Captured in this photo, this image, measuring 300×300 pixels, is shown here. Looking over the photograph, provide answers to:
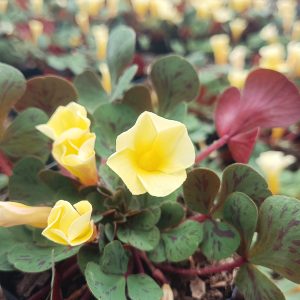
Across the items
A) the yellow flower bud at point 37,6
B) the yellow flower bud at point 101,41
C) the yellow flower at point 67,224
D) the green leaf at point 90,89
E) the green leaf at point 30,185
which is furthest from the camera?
the yellow flower bud at point 37,6

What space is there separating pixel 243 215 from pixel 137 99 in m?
0.20

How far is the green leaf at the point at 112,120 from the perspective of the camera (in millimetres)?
503

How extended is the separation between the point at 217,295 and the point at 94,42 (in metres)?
0.95

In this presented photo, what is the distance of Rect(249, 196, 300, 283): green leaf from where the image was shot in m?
0.39

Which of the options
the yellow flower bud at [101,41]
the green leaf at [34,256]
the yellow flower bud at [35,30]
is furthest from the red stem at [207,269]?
the yellow flower bud at [35,30]

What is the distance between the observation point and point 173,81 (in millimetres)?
549

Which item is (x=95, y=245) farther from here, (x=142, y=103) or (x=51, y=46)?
(x=51, y=46)

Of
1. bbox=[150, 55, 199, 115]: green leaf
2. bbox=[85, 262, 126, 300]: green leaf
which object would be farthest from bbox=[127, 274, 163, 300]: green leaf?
bbox=[150, 55, 199, 115]: green leaf

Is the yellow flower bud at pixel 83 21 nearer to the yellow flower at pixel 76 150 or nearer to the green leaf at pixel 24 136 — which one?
the green leaf at pixel 24 136

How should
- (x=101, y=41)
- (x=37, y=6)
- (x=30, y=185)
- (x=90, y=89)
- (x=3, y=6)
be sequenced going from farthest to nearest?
(x=37, y=6) → (x=3, y=6) → (x=101, y=41) → (x=90, y=89) → (x=30, y=185)

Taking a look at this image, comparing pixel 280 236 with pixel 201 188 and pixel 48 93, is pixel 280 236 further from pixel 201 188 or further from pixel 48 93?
pixel 48 93

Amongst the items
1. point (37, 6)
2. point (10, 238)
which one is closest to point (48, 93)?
point (10, 238)

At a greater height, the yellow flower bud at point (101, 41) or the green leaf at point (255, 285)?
the green leaf at point (255, 285)

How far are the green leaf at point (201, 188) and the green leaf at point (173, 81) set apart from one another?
145 mm
